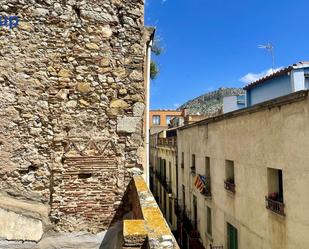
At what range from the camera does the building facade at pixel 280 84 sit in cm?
1149

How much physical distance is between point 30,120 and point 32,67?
0.71m

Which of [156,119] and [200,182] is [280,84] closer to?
[200,182]

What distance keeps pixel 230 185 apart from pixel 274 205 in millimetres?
2807

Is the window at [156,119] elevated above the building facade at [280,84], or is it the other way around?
the window at [156,119]

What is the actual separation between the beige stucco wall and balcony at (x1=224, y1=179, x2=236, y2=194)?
0.67 feet

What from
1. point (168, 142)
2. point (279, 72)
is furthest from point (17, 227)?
point (168, 142)

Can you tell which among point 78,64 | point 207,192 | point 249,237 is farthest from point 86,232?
point 207,192

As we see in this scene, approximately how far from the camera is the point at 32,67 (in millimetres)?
4184

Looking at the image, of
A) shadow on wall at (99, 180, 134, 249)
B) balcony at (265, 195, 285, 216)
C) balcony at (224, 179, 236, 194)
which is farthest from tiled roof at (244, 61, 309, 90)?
shadow on wall at (99, 180, 134, 249)

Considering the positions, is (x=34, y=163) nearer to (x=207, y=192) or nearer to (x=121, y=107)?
(x=121, y=107)

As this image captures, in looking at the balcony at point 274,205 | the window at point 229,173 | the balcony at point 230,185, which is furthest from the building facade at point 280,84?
the balcony at point 274,205

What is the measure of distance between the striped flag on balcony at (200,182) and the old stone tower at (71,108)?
951 centimetres

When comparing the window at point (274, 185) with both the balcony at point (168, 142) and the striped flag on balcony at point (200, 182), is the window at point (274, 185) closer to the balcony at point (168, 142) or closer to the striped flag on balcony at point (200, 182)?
the striped flag on balcony at point (200, 182)

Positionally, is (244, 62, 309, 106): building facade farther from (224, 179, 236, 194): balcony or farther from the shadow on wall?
the shadow on wall
